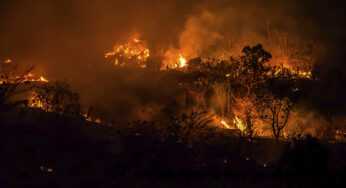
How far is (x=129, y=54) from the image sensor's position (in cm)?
5206

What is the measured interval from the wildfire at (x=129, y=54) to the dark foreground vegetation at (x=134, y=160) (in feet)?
129

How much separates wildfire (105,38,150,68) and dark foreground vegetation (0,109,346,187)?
3933 cm

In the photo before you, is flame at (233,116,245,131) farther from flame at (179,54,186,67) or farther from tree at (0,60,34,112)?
flame at (179,54,186,67)

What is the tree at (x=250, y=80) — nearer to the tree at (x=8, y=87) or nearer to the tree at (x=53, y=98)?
the tree at (x=53, y=98)

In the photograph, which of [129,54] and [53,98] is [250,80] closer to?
[53,98]

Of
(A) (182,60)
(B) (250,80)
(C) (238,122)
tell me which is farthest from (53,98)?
(A) (182,60)

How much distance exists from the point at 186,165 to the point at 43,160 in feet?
16.3

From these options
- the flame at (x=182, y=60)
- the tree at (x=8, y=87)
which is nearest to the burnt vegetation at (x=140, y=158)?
the tree at (x=8, y=87)

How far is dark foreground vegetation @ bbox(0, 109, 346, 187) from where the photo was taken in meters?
8.50

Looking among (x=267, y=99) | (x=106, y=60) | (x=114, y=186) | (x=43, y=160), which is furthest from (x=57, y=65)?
(x=114, y=186)

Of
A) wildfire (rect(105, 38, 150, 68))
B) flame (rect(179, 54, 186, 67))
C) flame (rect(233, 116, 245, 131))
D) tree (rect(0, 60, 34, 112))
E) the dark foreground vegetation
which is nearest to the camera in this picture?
the dark foreground vegetation

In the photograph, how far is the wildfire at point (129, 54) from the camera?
51.5 m

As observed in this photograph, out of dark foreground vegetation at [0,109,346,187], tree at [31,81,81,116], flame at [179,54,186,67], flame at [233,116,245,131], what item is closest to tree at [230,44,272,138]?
flame at [233,116,245,131]

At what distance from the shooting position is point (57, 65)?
48.0 m
